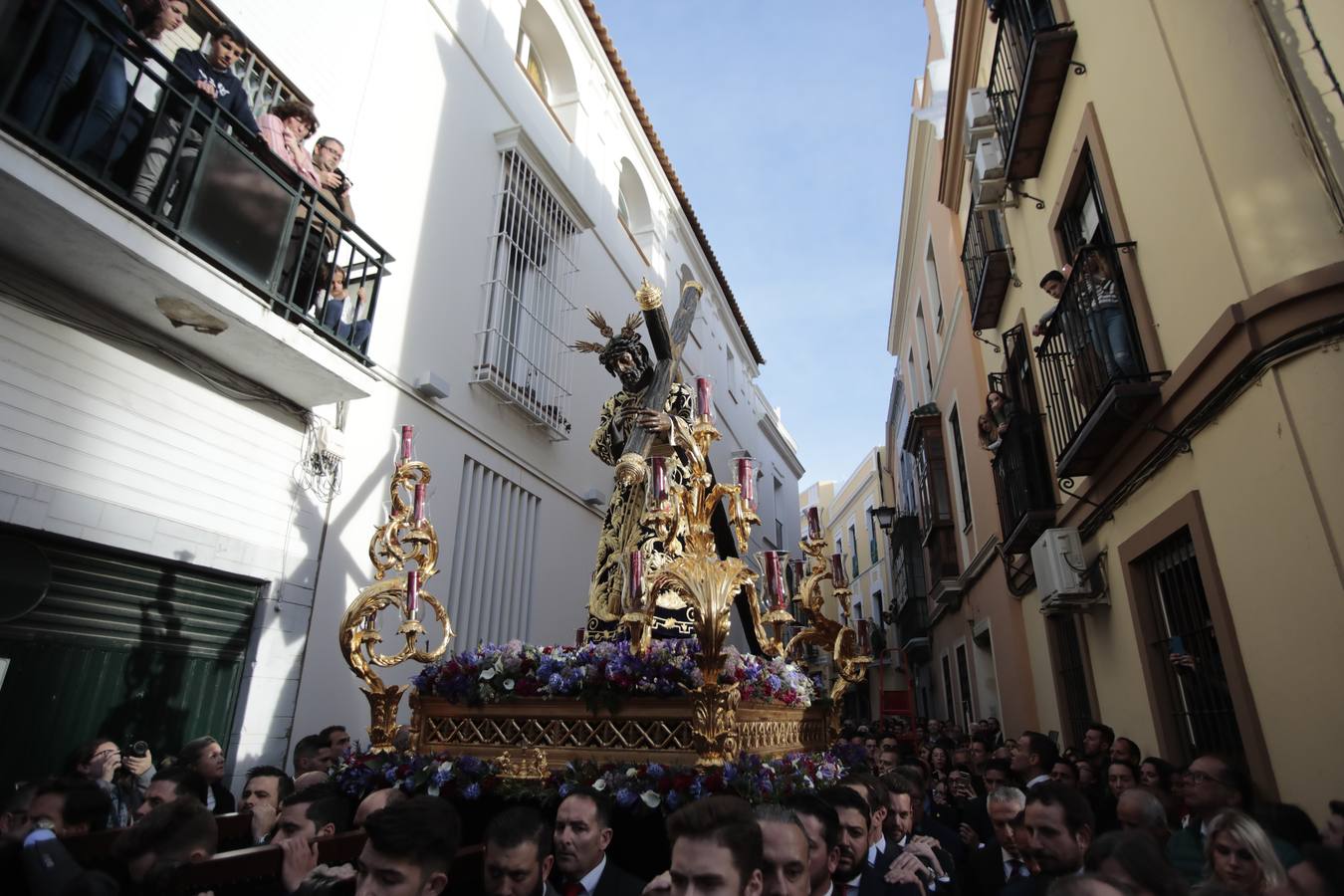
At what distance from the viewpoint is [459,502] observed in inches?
300

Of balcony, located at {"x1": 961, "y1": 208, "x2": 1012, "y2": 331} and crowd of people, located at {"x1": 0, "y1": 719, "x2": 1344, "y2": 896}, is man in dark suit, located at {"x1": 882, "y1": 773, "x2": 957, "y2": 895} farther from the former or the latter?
balcony, located at {"x1": 961, "y1": 208, "x2": 1012, "y2": 331}

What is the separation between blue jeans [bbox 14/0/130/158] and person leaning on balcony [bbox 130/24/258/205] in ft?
0.89

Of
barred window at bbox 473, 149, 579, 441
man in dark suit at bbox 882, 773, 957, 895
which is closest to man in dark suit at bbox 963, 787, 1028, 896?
man in dark suit at bbox 882, 773, 957, 895

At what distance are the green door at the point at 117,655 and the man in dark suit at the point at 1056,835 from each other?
4664mm

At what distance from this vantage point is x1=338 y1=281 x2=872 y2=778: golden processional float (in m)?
4.18

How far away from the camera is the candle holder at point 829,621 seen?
5.68 meters

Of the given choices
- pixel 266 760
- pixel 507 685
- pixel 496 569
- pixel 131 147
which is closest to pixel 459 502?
pixel 496 569

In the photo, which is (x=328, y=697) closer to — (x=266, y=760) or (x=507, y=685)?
(x=266, y=760)

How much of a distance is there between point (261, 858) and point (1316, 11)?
607 cm

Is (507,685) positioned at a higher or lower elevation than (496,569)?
lower

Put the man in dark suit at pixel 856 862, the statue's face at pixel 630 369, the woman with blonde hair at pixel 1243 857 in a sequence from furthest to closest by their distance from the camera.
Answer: the statue's face at pixel 630 369 → the man in dark suit at pixel 856 862 → the woman with blonde hair at pixel 1243 857

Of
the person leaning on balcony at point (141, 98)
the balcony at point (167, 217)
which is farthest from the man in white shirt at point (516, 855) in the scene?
the person leaning on balcony at point (141, 98)

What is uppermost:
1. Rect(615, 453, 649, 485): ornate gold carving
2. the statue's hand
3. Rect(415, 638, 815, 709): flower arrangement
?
the statue's hand

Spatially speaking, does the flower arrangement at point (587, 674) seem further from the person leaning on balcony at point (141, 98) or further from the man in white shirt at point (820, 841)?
the person leaning on balcony at point (141, 98)
